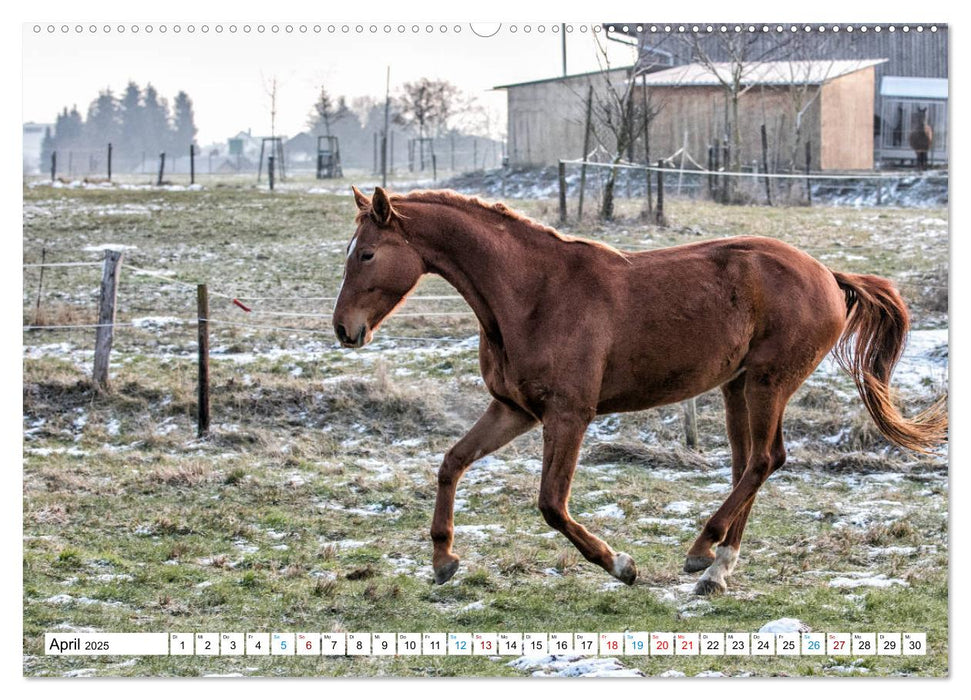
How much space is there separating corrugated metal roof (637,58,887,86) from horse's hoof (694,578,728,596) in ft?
31.1

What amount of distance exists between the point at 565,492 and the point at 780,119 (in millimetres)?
16488

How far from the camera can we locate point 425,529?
679 cm

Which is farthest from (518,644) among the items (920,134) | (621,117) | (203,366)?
(920,134)

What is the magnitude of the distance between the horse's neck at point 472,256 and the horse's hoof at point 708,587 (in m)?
1.64

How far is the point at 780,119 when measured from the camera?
19.8 meters

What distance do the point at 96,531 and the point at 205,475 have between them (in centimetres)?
123

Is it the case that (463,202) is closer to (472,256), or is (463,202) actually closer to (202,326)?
(472,256)

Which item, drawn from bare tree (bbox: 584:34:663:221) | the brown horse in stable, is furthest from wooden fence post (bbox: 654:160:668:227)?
Result: the brown horse in stable

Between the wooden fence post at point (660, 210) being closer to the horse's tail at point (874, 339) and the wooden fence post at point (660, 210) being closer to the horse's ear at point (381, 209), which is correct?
the horse's tail at point (874, 339)

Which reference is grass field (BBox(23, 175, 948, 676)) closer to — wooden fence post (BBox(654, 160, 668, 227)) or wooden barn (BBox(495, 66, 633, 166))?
wooden fence post (BBox(654, 160, 668, 227))

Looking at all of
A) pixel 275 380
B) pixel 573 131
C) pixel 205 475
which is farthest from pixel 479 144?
pixel 205 475

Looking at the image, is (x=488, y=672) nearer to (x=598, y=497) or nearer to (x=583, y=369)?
(x=583, y=369)

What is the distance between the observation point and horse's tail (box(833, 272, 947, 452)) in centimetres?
578

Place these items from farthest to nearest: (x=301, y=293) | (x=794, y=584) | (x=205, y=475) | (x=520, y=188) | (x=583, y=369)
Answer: (x=520, y=188) < (x=301, y=293) < (x=205, y=475) < (x=794, y=584) < (x=583, y=369)
